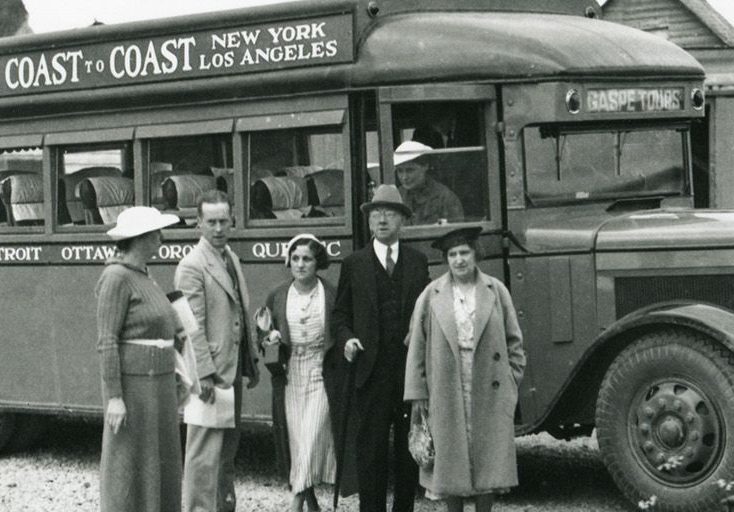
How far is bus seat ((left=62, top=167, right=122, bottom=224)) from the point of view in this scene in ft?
34.6

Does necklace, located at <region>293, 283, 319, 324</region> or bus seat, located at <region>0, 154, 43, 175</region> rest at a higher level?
bus seat, located at <region>0, 154, 43, 175</region>

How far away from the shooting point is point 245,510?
916 centimetres

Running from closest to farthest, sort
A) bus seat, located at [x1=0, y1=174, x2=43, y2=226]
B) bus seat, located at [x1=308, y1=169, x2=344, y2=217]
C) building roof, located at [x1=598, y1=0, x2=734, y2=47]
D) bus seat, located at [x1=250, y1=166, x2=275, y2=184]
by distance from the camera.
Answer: bus seat, located at [x1=308, y1=169, x2=344, y2=217] < bus seat, located at [x1=250, y1=166, x2=275, y2=184] < bus seat, located at [x1=0, y1=174, x2=43, y2=226] < building roof, located at [x1=598, y1=0, x2=734, y2=47]

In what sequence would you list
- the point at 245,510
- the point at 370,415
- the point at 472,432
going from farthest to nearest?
1. the point at 245,510
2. the point at 370,415
3. the point at 472,432

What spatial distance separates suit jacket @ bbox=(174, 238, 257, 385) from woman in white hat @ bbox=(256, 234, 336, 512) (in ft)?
0.84

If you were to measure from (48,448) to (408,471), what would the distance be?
4.13 metres

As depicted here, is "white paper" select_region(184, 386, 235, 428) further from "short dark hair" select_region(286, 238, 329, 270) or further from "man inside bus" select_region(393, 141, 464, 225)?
A: "man inside bus" select_region(393, 141, 464, 225)

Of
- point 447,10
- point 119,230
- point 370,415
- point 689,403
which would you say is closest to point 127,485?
point 119,230

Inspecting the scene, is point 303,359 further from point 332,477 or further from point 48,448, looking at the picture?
point 48,448

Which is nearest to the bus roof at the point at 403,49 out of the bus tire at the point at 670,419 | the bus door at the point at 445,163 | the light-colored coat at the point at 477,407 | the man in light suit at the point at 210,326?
the bus door at the point at 445,163

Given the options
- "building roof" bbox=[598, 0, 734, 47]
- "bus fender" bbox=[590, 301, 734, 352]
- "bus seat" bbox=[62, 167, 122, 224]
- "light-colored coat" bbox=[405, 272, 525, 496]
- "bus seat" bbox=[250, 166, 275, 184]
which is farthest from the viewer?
"building roof" bbox=[598, 0, 734, 47]

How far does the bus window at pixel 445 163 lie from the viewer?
8.92m

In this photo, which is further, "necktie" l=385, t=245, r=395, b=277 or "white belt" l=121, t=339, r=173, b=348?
"necktie" l=385, t=245, r=395, b=277

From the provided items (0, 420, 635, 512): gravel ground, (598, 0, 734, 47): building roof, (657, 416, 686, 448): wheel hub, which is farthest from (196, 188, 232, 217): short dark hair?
(598, 0, 734, 47): building roof
